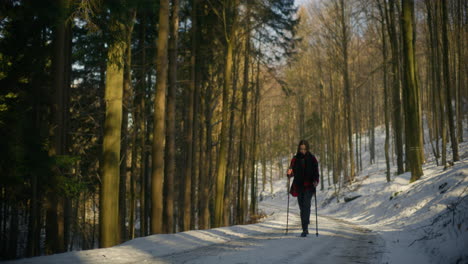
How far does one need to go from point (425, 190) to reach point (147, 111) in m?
13.1

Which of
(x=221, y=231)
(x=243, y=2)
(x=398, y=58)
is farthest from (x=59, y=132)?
(x=398, y=58)

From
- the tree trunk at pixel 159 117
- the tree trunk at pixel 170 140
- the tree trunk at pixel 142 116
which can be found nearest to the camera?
the tree trunk at pixel 159 117

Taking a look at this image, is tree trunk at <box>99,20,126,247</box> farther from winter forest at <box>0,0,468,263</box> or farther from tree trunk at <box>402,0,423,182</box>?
tree trunk at <box>402,0,423,182</box>

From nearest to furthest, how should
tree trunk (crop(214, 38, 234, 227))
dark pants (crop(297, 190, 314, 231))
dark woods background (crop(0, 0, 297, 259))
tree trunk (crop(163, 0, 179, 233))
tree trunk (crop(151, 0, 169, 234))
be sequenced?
dark pants (crop(297, 190, 314, 231)) < dark woods background (crop(0, 0, 297, 259)) < tree trunk (crop(151, 0, 169, 234)) < tree trunk (crop(163, 0, 179, 233)) < tree trunk (crop(214, 38, 234, 227))

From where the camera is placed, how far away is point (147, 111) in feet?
57.8

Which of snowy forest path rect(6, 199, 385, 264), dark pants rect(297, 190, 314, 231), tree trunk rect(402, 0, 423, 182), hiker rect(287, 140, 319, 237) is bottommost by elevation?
snowy forest path rect(6, 199, 385, 264)

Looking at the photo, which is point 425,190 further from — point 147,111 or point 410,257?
point 147,111

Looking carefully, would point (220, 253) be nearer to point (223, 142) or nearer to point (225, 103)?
point (223, 142)

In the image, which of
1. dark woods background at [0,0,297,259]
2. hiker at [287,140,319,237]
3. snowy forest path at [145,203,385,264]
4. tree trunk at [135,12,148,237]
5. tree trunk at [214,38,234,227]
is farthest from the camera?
tree trunk at [135,12,148,237]

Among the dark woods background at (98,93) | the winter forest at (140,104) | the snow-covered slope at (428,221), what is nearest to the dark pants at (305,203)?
the winter forest at (140,104)

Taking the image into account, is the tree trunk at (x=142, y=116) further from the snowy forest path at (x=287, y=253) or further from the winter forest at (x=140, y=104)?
the snowy forest path at (x=287, y=253)

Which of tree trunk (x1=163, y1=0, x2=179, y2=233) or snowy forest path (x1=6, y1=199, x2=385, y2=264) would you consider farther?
tree trunk (x1=163, y1=0, x2=179, y2=233)

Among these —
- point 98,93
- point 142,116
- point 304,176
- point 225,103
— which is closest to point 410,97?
point 225,103

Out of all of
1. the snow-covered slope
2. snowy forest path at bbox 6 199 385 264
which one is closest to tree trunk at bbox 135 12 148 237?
snowy forest path at bbox 6 199 385 264
